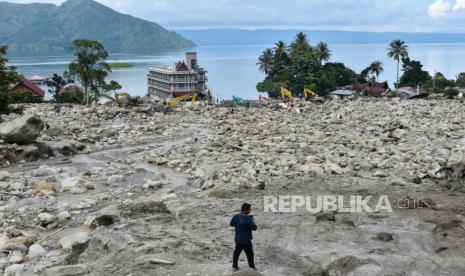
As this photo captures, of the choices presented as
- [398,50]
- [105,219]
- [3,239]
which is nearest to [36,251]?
[3,239]

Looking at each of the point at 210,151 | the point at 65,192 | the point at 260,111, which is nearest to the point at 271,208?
the point at 65,192

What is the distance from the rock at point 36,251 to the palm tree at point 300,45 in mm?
68780

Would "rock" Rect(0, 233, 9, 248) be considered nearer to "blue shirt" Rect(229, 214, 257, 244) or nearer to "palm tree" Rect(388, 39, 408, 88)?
"blue shirt" Rect(229, 214, 257, 244)

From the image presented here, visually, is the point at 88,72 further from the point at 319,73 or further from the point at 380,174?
the point at 380,174

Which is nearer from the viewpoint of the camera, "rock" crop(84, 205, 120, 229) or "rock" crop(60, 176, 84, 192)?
"rock" crop(84, 205, 120, 229)

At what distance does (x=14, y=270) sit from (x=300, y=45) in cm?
7204

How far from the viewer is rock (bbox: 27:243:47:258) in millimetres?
9855

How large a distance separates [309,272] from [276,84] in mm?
58657

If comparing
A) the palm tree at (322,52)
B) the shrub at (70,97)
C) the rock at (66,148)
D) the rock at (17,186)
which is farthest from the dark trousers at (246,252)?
the palm tree at (322,52)

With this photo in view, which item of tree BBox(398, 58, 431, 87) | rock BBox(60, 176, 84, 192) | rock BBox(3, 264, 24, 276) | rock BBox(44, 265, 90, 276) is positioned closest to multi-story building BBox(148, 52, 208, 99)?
tree BBox(398, 58, 431, 87)

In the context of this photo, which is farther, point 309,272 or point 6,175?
point 6,175

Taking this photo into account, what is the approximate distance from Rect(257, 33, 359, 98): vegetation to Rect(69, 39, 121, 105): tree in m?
22.6

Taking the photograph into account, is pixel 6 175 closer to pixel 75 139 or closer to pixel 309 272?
Result: pixel 75 139

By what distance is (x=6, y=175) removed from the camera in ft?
56.0
